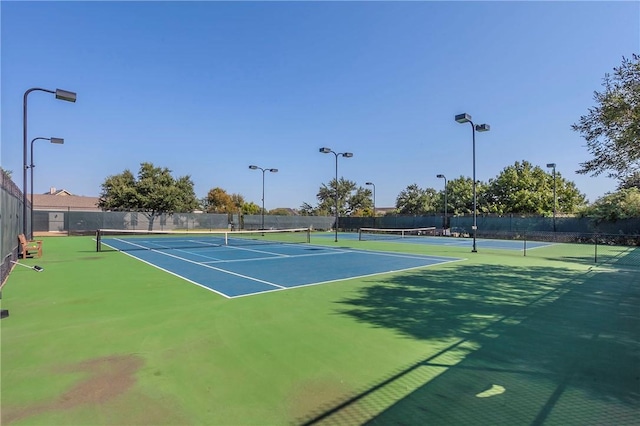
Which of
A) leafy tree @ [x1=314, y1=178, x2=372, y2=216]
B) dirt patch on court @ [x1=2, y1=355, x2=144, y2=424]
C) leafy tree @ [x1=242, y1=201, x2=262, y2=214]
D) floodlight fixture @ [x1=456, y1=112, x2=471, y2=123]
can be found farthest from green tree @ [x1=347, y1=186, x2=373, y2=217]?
dirt patch on court @ [x1=2, y1=355, x2=144, y2=424]

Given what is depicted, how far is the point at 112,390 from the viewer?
11.6 feet

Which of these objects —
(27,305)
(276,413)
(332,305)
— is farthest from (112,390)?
(27,305)

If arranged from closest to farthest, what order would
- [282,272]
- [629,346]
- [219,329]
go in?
[629,346]
[219,329]
[282,272]

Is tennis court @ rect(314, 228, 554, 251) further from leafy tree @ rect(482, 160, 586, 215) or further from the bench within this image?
the bench

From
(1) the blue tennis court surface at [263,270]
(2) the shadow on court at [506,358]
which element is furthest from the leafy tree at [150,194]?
(2) the shadow on court at [506,358]

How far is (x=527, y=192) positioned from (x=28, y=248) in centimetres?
4415

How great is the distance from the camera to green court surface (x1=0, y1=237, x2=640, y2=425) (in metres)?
3.21

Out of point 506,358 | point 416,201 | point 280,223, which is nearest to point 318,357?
point 506,358

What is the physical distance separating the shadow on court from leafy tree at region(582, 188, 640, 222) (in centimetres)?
2246

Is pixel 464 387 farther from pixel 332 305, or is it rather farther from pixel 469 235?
pixel 469 235

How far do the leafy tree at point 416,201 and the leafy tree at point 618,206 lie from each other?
83.7 feet

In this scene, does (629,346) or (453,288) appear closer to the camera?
(629,346)

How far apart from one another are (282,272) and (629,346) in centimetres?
830

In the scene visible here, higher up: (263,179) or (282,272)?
(263,179)
